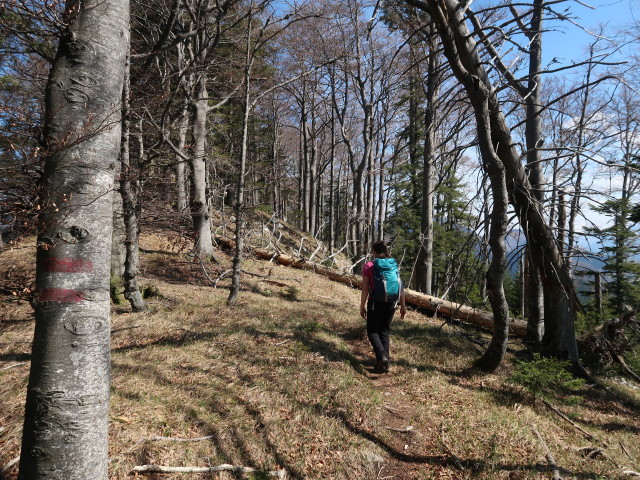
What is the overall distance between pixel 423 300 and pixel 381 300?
17.1 feet

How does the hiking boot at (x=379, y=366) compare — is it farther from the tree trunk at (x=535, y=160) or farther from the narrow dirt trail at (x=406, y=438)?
the tree trunk at (x=535, y=160)

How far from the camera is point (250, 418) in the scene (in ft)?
11.7

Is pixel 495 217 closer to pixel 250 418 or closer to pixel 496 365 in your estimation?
pixel 496 365

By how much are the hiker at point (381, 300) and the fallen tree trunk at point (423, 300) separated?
94 cm

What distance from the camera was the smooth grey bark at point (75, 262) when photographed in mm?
2004

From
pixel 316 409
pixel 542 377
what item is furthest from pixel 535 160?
pixel 316 409

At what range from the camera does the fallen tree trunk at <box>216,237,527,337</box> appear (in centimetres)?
749

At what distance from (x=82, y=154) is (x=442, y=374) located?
5007mm

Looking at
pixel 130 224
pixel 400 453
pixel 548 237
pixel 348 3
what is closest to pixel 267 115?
pixel 348 3

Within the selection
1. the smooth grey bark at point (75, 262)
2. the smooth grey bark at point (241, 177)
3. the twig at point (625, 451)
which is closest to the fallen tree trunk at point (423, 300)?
the twig at point (625, 451)

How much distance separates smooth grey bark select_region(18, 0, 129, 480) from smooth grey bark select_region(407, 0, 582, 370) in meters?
3.60

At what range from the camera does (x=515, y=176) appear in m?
4.86

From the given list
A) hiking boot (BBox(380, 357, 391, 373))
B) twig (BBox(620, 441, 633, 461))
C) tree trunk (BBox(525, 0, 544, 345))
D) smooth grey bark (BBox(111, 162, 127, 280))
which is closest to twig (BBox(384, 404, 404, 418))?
hiking boot (BBox(380, 357, 391, 373))

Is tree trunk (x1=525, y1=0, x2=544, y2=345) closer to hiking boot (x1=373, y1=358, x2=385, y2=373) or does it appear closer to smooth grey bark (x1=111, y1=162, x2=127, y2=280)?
hiking boot (x1=373, y1=358, x2=385, y2=373)
